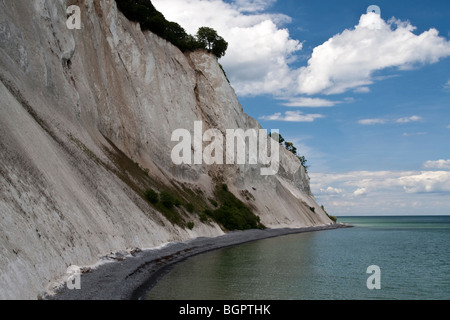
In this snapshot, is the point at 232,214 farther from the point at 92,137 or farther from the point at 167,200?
the point at 92,137

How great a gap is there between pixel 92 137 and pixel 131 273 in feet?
54.5

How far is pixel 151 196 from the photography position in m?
34.9

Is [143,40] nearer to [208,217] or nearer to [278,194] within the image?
[208,217]

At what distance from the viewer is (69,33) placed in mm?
34688

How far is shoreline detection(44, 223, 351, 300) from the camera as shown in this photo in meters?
15.7

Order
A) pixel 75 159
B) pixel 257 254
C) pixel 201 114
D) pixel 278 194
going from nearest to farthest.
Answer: pixel 75 159
pixel 257 254
pixel 201 114
pixel 278 194
